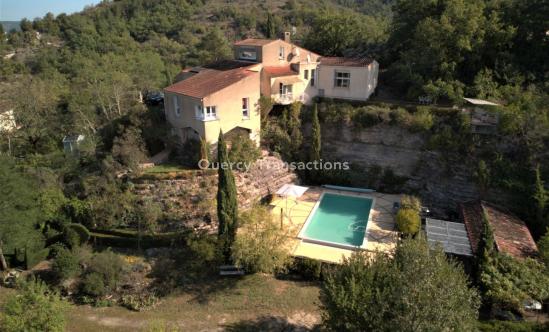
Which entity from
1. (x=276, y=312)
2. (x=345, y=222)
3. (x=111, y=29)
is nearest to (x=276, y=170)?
(x=345, y=222)

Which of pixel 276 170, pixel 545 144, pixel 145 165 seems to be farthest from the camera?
pixel 276 170

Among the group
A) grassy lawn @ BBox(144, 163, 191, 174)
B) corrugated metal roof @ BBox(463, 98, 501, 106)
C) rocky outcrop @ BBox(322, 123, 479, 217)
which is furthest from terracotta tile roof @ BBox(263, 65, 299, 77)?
corrugated metal roof @ BBox(463, 98, 501, 106)

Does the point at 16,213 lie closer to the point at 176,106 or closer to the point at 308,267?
the point at 176,106

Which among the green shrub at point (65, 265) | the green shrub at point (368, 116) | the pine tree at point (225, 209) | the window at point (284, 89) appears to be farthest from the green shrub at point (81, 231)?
the green shrub at point (368, 116)

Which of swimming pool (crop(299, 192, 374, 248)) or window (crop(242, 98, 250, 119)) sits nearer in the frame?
Answer: swimming pool (crop(299, 192, 374, 248))

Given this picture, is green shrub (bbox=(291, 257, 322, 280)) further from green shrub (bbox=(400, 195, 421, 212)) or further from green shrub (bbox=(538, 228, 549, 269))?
green shrub (bbox=(538, 228, 549, 269))

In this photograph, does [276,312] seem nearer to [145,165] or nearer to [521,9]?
[145,165]

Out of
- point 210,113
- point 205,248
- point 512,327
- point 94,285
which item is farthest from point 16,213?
point 512,327
